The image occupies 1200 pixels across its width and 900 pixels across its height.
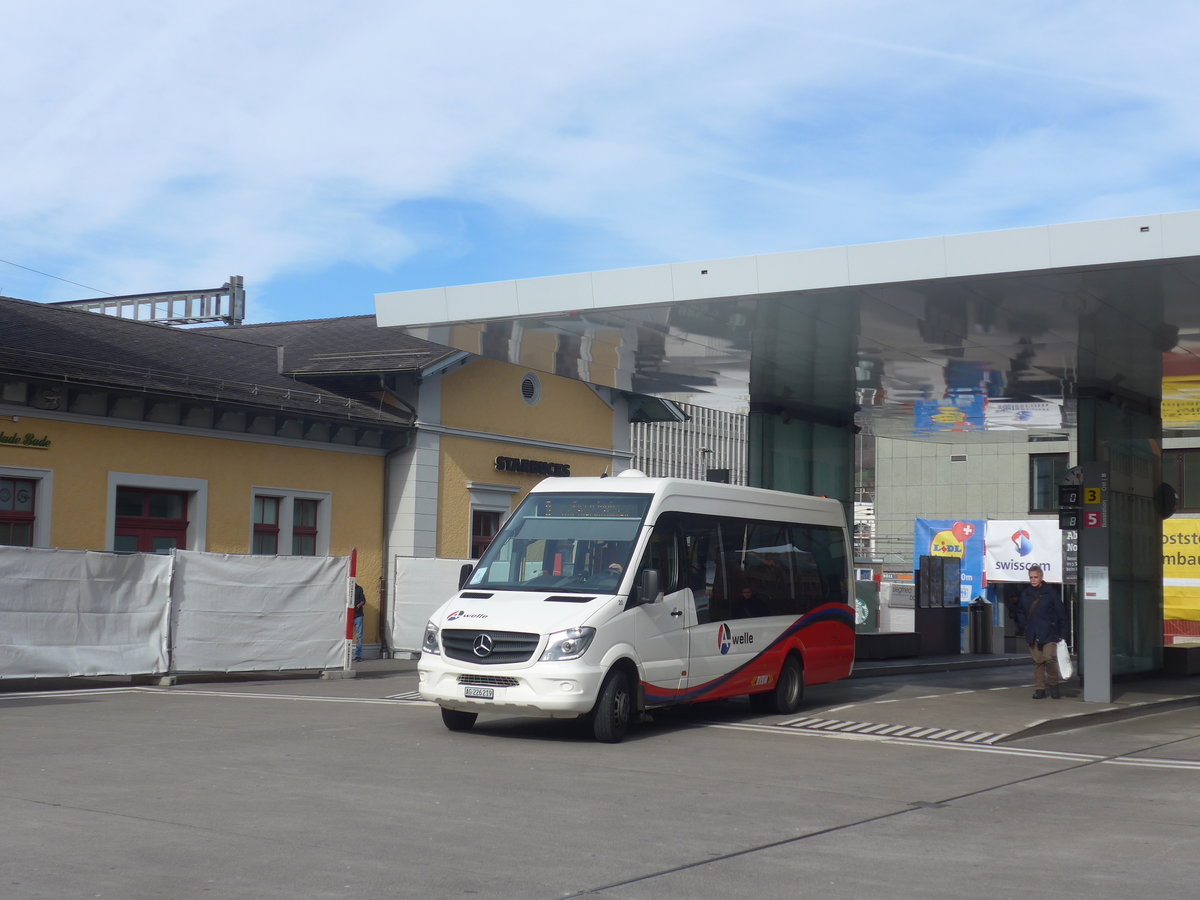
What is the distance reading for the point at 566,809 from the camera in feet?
29.0

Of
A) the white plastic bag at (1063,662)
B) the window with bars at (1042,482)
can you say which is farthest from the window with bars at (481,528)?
the window with bars at (1042,482)

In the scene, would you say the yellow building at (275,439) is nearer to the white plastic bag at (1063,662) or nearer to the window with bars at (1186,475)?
the white plastic bag at (1063,662)

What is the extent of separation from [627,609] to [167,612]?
8519 millimetres

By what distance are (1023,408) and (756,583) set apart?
9069 millimetres

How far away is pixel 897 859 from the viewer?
24.7 feet

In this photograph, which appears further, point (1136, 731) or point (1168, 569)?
point (1168, 569)

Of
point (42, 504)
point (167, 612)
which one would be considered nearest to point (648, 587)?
point (167, 612)

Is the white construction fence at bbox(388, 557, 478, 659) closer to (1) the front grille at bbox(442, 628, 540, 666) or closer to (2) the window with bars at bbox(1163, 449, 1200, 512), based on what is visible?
(1) the front grille at bbox(442, 628, 540, 666)

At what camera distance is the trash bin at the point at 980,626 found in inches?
1200

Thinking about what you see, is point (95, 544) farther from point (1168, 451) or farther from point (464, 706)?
point (1168, 451)

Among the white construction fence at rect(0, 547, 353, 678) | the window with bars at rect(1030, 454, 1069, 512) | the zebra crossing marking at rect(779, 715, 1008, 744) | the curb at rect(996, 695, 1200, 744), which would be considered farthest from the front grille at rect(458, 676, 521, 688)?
the window with bars at rect(1030, 454, 1069, 512)

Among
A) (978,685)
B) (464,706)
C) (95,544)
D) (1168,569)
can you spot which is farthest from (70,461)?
(1168,569)

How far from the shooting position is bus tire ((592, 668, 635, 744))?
41.1ft

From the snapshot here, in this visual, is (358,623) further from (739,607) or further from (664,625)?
(664,625)
